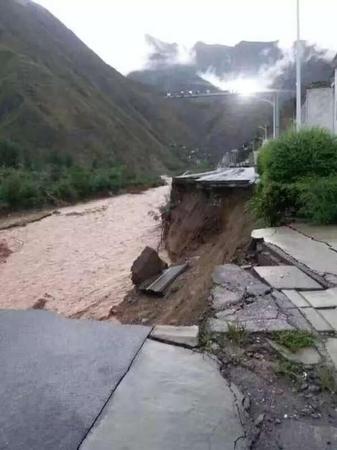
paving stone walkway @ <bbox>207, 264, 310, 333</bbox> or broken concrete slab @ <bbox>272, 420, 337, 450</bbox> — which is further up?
paving stone walkway @ <bbox>207, 264, 310, 333</bbox>

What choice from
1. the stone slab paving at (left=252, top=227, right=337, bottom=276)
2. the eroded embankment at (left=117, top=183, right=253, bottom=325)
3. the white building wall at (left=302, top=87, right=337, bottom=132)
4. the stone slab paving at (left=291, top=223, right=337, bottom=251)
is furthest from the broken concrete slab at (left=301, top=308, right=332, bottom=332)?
the white building wall at (left=302, top=87, right=337, bottom=132)

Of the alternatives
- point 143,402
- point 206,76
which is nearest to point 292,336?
point 143,402

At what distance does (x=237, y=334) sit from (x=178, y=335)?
1.37ft

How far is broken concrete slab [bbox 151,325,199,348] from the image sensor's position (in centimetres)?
317

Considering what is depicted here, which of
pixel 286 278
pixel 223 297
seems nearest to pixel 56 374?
pixel 223 297

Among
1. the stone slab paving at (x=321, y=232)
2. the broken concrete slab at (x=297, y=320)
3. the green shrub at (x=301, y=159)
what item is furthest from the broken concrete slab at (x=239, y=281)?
the green shrub at (x=301, y=159)

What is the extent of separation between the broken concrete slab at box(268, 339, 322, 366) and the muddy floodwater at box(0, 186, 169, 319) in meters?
5.20

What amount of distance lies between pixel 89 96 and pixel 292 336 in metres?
85.5

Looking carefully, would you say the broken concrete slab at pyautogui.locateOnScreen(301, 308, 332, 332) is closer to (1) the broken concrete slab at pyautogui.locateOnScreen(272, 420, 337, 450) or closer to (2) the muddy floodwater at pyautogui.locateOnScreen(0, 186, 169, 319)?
(1) the broken concrete slab at pyautogui.locateOnScreen(272, 420, 337, 450)

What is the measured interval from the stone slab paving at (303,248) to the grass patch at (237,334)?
5.20 feet

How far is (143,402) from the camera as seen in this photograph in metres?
2.53

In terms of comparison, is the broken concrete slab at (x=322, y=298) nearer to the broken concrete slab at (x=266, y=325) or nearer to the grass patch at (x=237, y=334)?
the broken concrete slab at (x=266, y=325)

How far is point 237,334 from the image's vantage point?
10.3 feet

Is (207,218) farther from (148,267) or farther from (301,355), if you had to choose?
(301,355)
